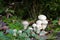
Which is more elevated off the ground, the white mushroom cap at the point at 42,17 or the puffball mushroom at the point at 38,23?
the white mushroom cap at the point at 42,17

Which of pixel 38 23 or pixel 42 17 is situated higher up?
pixel 42 17

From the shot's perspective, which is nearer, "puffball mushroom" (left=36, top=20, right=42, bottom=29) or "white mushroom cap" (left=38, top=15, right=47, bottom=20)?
"puffball mushroom" (left=36, top=20, right=42, bottom=29)

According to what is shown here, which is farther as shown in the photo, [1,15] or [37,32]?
[1,15]

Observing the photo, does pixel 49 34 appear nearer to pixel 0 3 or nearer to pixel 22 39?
pixel 22 39

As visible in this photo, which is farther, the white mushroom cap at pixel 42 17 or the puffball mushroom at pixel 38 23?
the white mushroom cap at pixel 42 17

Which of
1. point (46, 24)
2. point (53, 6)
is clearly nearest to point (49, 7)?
point (53, 6)

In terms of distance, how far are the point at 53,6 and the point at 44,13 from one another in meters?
0.24

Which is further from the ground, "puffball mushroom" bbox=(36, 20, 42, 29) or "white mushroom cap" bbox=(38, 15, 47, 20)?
"white mushroom cap" bbox=(38, 15, 47, 20)

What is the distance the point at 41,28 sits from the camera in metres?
4.38

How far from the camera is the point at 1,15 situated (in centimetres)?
467

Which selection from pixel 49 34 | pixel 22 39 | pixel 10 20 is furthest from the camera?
pixel 10 20

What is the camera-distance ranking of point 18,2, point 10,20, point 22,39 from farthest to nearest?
point 18,2 → point 10,20 → point 22,39

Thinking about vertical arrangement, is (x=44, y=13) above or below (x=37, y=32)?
above

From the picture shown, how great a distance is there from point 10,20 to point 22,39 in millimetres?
746
